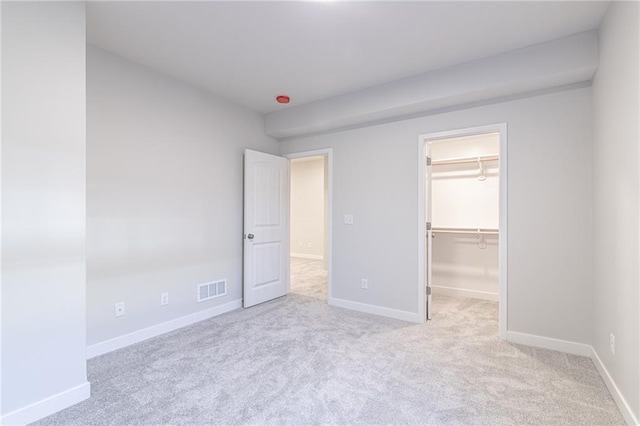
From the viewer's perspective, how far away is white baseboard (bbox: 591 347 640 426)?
66.2 inches

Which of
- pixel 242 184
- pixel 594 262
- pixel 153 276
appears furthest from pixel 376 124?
pixel 153 276

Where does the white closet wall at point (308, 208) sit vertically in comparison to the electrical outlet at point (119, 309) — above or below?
above

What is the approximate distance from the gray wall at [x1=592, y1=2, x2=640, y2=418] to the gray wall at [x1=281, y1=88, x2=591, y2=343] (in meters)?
0.14

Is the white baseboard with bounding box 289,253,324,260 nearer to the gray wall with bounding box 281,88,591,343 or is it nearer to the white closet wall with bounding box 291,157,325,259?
the white closet wall with bounding box 291,157,325,259

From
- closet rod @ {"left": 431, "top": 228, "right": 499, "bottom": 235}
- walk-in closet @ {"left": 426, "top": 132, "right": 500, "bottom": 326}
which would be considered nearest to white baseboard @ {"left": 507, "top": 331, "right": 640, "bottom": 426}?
walk-in closet @ {"left": 426, "top": 132, "right": 500, "bottom": 326}

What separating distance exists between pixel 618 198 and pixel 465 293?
2764 millimetres

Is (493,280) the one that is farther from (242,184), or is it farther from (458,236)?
(242,184)

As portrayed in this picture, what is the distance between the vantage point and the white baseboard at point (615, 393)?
1682 millimetres

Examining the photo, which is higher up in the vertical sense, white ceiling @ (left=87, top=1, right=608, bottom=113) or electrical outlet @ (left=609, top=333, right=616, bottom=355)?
white ceiling @ (left=87, top=1, right=608, bottom=113)

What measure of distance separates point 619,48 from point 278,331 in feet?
11.0

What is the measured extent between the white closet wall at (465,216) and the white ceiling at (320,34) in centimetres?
179

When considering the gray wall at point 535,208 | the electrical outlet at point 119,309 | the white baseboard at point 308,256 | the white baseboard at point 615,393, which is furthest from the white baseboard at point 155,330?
the white baseboard at point 308,256

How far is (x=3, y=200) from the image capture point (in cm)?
164

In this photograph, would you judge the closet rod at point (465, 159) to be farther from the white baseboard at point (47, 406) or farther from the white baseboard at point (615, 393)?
the white baseboard at point (47, 406)
